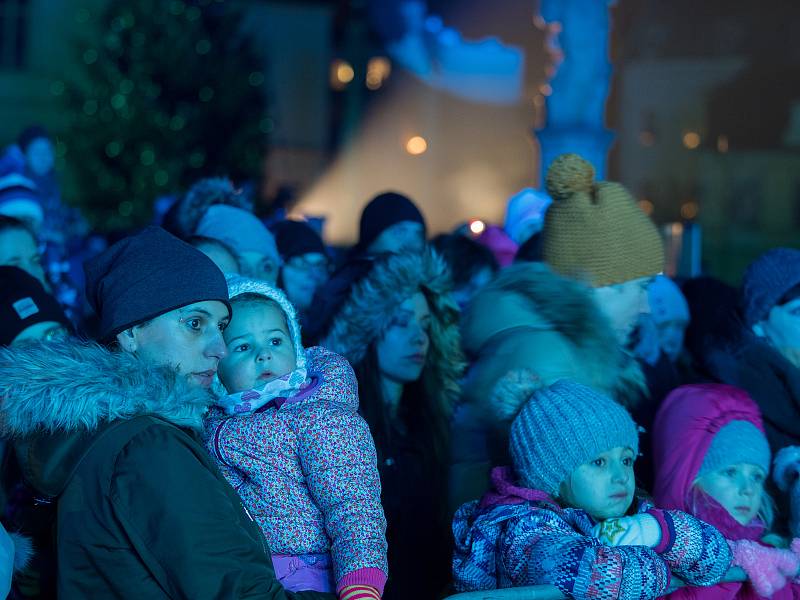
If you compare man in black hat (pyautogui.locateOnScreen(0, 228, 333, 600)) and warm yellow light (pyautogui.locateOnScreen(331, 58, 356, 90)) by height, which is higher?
warm yellow light (pyautogui.locateOnScreen(331, 58, 356, 90))

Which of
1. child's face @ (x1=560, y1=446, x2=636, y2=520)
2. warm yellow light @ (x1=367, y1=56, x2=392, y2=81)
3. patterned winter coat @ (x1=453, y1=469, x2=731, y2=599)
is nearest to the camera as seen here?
patterned winter coat @ (x1=453, y1=469, x2=731, y2=599)

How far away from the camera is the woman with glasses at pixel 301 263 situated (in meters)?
5.65

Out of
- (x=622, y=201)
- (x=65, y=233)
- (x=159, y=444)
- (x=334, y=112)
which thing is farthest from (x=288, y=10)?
(x=159, y=444)

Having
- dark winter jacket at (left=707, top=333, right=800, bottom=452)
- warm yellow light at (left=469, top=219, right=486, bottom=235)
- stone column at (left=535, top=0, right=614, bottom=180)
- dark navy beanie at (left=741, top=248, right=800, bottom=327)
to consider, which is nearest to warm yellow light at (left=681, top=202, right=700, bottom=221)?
stone column at (left=535, top=0, right=614, bottom=180)

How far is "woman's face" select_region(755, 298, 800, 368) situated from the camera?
4215mm

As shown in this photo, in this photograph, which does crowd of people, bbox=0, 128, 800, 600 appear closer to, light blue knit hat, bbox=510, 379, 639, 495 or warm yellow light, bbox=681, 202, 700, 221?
light blue knit hat, bbox=510, 379, 639, 495

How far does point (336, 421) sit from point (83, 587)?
830mm

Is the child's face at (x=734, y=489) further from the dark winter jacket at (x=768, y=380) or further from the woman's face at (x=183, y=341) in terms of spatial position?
Result: the woman's face at (x=183, y=341)

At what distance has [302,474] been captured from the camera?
2.83m

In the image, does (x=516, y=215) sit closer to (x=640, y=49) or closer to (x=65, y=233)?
(x=65, y=233)

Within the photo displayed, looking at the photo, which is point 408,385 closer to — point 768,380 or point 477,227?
point 768,380

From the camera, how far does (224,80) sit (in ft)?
48.6

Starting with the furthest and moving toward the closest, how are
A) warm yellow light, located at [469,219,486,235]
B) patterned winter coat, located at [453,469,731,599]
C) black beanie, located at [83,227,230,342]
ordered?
warm yellow light, located at [469,219,486,235] < patterned winter coat, located at [453,469,731,599] < black beanie, located at [83,227,230,342]

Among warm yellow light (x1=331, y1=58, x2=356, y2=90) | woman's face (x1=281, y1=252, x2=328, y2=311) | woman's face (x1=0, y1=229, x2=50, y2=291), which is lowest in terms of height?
woman's face (x1=281, y1=252, x2=328, y2=311)
